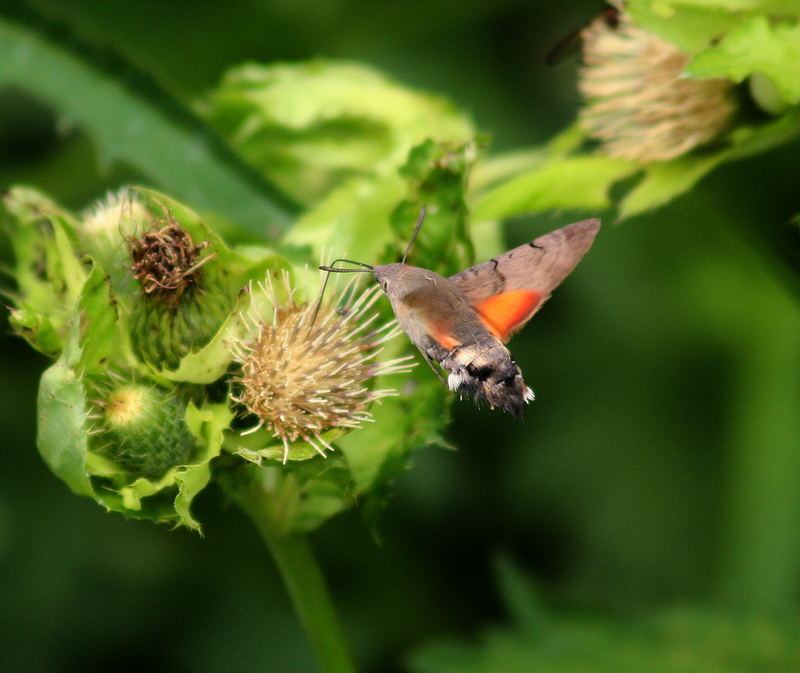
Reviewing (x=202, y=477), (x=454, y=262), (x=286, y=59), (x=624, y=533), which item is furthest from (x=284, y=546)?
(x=286, y=59)

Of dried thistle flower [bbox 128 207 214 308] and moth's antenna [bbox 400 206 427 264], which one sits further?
moth's antenna [bbox 400 206 427 264]

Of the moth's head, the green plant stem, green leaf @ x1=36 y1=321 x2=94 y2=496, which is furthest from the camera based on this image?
the green plant stem

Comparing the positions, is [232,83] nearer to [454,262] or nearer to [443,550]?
[454,262]

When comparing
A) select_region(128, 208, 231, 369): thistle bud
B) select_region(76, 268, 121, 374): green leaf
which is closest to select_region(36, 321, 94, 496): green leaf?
select_region(76, 268, 121, 374): green leaf

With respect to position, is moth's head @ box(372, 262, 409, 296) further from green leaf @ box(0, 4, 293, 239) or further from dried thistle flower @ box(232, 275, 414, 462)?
green leaf @ box(0, 4, 293, 239)

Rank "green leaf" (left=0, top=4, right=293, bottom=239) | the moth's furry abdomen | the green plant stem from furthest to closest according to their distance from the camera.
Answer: "green leaf" (left=0, top=4, right=293, bottom=239), the green plant stem, the moth's furry abdomen

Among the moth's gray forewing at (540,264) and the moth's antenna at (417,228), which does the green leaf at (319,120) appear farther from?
the moth's gray forewing at (540,264)

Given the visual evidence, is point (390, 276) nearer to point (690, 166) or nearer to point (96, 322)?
point (96, 322)
